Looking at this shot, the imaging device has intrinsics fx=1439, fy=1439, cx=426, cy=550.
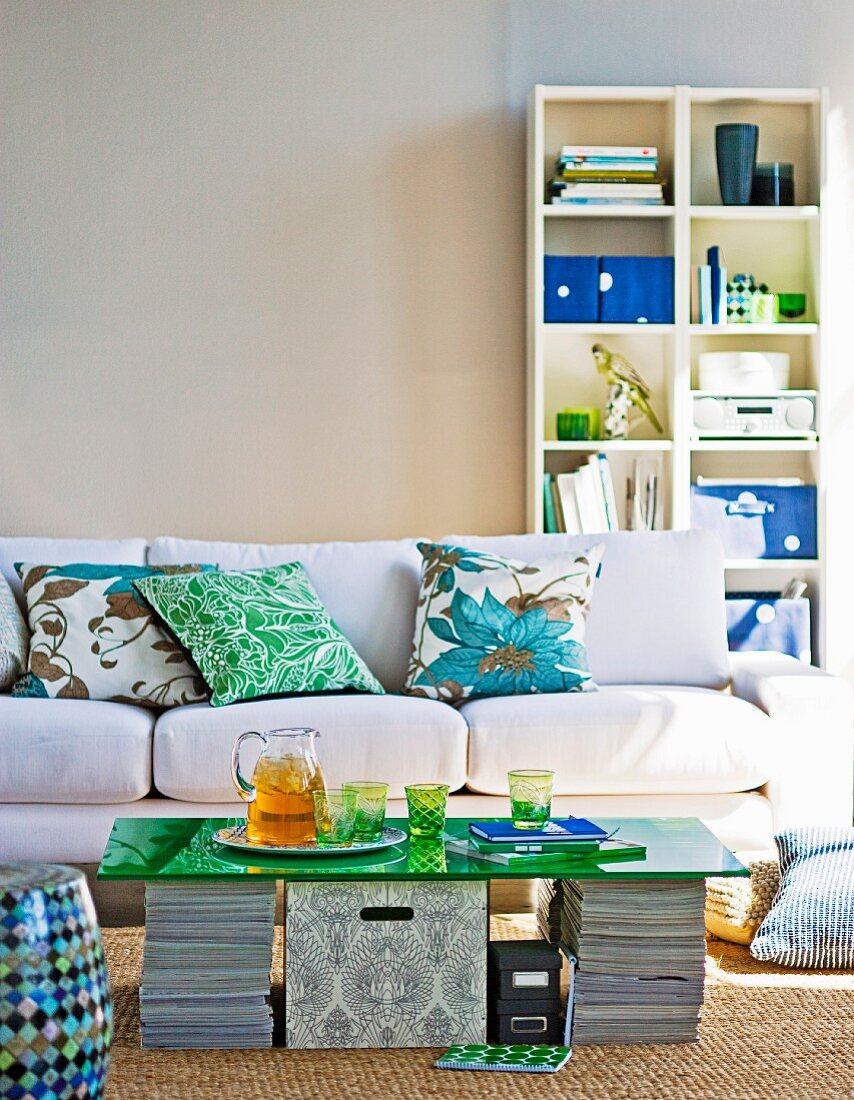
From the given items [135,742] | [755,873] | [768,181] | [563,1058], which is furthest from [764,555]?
[563,1058]

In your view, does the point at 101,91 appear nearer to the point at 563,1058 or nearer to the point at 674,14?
the point at 674,14

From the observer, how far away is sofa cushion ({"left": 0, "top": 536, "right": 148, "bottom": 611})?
12.7ft

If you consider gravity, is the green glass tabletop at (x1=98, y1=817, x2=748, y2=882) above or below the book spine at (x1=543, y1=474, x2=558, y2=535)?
below

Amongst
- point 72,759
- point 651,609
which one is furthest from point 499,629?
point 72,759

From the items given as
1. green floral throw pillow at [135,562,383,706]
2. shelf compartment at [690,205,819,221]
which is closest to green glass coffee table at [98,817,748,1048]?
green floral throw pillow at [135,562,383,706]

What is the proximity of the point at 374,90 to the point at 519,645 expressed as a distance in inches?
75.7

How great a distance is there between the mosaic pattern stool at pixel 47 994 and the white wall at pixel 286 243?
312cm

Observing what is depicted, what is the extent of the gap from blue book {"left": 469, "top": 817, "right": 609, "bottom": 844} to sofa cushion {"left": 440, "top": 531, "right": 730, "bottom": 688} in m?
1.38

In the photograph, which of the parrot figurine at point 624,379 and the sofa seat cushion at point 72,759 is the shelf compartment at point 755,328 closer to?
the parrot figurine at point 624,379

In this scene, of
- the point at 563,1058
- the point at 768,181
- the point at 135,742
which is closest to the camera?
the point at 563,1058

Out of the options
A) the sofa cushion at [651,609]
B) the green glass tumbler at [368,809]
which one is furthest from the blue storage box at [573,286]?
the green glass tumbler at [368,809]

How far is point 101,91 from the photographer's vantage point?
4383 millimetres

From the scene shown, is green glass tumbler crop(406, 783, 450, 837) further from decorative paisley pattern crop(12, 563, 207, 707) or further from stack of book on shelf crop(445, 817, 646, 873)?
decorative paisley pattern crop(12, 563, 207, 707)

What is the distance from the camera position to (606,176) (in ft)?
14.1
